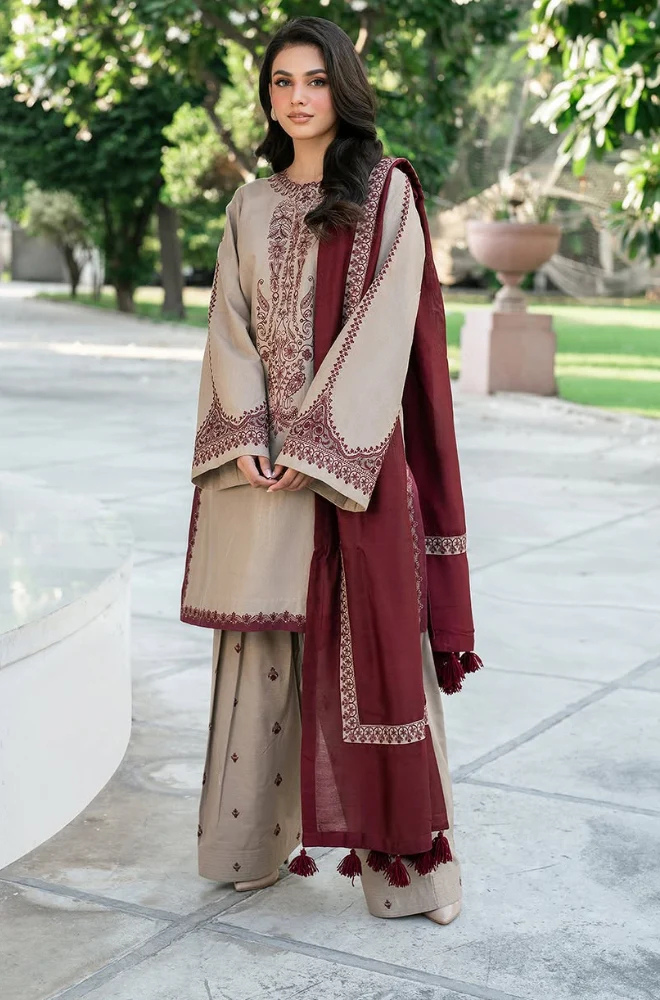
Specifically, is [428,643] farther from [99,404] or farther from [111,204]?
[111,204]

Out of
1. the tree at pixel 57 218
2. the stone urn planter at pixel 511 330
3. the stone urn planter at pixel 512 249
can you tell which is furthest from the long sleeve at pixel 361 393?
the tree at pixel 57 218

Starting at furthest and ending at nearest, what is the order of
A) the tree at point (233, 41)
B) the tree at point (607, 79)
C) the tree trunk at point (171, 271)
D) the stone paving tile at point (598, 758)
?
the tree trunk at point (171, 271) < the tree at point (233, 41) < the tree at point (607, 79) < the stone paving tile at point (598, 758)

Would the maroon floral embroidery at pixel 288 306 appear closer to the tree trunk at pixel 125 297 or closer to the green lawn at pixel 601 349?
the green lawn at pixel 601 349

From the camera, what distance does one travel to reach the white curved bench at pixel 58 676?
123 inches

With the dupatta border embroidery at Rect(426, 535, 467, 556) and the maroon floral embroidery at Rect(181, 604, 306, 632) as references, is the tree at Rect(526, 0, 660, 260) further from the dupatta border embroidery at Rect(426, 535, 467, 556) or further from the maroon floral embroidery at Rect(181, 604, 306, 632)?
the maroon floral embroidery at Rect(181, 604, 306, 632)

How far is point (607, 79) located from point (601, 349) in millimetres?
11318

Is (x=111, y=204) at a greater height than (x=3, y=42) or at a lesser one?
lesser

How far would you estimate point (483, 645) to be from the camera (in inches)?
214

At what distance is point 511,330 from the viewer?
1375 centimetres

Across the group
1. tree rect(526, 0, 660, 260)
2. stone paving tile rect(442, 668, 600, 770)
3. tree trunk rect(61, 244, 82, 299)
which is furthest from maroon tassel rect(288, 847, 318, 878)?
tree trunk rect(61, 244, 82, 299)

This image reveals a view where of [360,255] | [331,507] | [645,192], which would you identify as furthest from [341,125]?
[645,192]

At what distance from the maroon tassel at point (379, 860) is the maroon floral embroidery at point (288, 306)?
0.89 meters

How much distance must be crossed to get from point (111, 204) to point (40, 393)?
50.8 ft

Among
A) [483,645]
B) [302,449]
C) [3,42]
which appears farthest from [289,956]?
[3,42]
